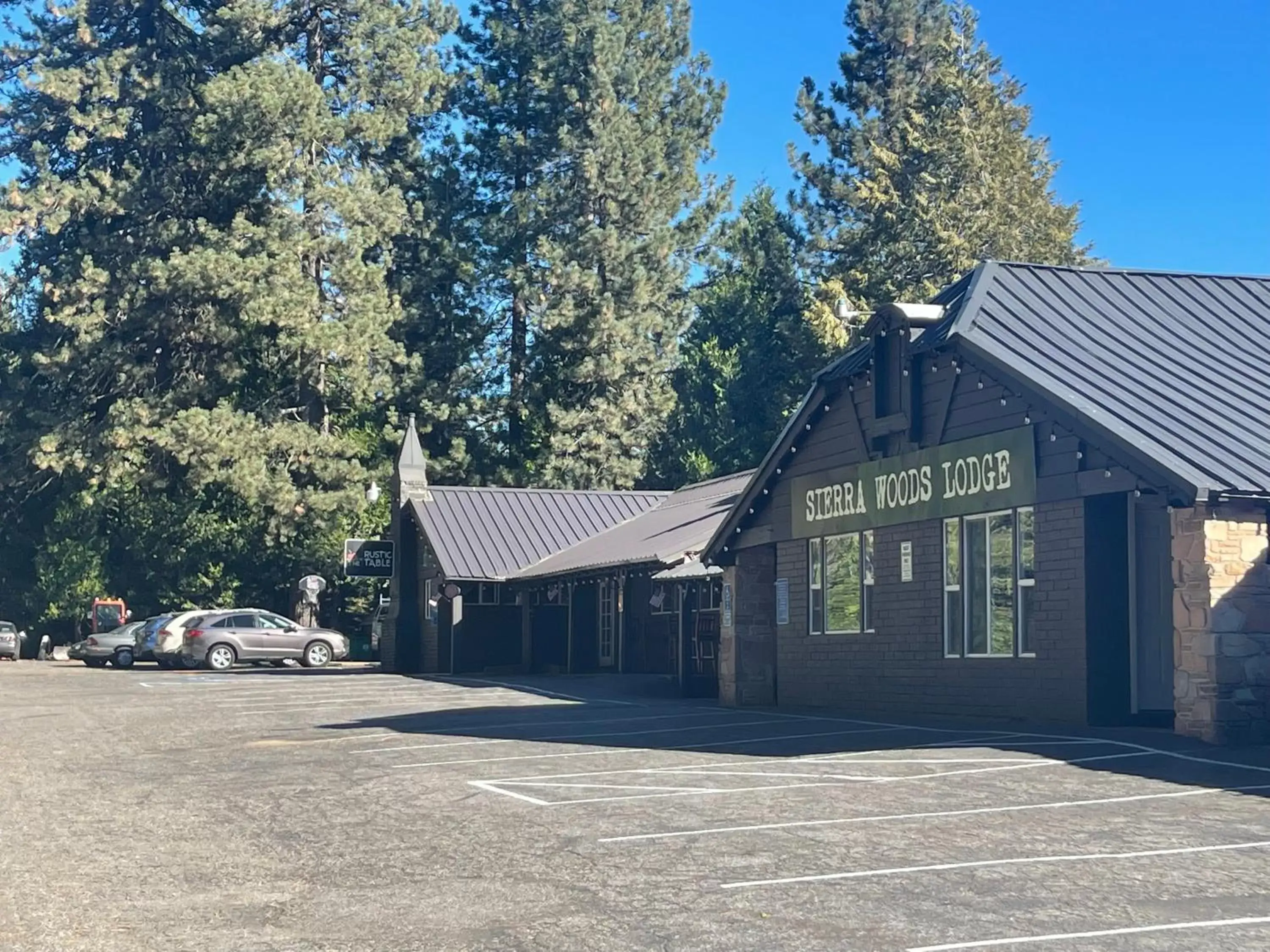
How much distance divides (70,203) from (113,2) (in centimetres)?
892

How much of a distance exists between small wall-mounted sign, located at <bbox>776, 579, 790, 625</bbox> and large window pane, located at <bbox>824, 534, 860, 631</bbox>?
121 cm

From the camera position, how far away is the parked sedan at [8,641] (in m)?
55.5

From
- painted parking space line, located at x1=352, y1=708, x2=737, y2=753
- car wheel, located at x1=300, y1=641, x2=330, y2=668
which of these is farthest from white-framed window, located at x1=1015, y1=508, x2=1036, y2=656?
car wheel, located at x1=300, y1=641, x2=330, y2=668

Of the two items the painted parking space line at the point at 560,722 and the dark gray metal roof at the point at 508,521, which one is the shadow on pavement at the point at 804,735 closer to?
the painted parking space line at the point at 560,722

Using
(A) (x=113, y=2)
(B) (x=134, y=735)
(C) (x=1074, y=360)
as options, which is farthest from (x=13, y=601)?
(C) (x=1074, y=360)

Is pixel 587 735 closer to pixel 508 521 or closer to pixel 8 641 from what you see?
pixel 508 521

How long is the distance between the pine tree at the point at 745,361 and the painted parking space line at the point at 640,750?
133ft

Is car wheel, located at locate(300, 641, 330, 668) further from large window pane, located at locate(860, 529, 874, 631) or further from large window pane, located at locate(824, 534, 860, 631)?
large window pane, located at locate(860, 529, 874, 631)

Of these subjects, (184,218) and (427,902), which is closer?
(427,902)

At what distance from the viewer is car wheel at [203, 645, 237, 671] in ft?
143

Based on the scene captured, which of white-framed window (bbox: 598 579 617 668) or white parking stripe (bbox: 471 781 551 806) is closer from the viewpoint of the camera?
white parking stripe (bbox: 471 781 551 806)

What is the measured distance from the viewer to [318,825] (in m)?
12.3

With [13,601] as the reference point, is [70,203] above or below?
above

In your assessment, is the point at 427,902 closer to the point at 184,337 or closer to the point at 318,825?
the point at 318,825
